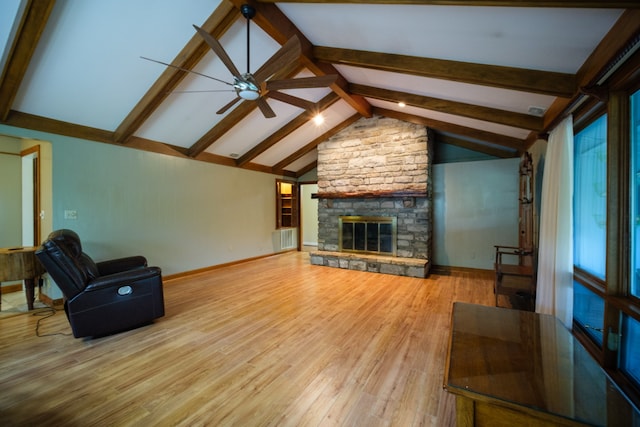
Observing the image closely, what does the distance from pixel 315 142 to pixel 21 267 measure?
555 centimetres

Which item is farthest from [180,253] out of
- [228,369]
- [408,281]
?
[408,281]

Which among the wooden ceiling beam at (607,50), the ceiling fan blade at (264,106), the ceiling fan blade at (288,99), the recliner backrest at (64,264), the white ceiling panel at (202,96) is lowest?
the recliner backrest at (64,264)

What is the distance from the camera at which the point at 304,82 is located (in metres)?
2.64

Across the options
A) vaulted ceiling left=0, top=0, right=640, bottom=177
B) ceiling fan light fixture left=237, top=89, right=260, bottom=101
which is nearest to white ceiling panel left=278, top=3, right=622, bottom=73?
vaulted ceiling left=0, top=0, right=640, bottom=177

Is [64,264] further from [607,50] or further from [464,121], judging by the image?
[464,121]

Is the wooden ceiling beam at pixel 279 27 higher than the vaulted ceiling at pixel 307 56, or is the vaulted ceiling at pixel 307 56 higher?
the wooden ceiling beam at pixel 279 27

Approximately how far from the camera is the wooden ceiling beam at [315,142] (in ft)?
19.0

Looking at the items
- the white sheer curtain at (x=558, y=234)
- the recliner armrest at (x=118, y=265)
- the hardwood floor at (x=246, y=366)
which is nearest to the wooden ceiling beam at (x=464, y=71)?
the white sheer curtain at (x=558, y=234)

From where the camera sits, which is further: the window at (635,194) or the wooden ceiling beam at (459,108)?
the wooden ceiling beam at (459,108)

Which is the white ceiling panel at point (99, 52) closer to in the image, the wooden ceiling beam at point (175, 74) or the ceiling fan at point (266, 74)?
the wooden ceiling beam at point (175, 74)

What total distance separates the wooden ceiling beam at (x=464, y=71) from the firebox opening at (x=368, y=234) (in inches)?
122

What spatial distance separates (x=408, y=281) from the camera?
14.9 feet

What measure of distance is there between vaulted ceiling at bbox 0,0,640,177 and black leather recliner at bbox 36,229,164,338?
6.06 ft

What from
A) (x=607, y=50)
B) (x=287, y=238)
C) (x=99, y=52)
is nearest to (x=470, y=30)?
(x=607, y=50)
